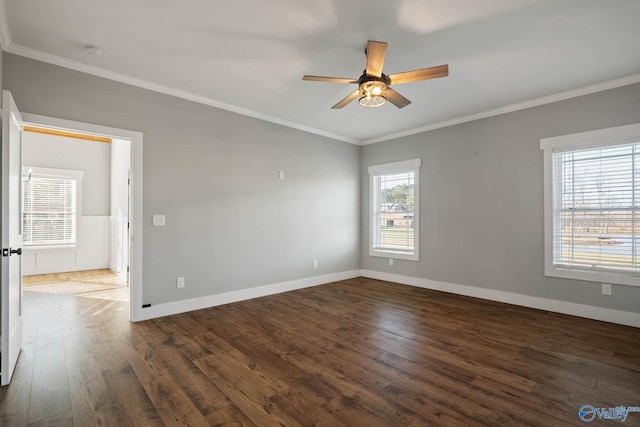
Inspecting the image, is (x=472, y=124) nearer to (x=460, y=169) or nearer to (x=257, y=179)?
(x=460, y=169)

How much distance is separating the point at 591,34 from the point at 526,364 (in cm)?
283

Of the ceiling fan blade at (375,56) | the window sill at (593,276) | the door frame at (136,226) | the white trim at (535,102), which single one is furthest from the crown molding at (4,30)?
the window sill at (593,276)

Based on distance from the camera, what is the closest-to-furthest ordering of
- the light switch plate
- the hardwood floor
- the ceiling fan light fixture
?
the hardwood floor
the ceiling fan light fixture
the light switch plate

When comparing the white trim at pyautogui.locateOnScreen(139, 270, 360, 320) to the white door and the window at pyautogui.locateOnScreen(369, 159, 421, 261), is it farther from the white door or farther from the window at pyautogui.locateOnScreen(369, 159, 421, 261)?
the white door

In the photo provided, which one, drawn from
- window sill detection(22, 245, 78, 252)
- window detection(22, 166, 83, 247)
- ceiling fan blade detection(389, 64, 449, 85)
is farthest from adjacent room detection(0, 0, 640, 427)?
window detection(22, 166, 83, 247)

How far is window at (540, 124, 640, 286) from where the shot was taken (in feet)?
11.1

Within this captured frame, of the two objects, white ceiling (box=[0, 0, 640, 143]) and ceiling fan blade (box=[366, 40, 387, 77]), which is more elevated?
white ceiling (box=[0, 0, 640, 143])

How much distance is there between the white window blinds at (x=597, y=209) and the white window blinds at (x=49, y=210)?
907 centimetres

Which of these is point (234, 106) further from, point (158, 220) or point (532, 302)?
point (532, 302)

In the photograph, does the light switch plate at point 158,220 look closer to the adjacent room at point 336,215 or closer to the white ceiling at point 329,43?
the adjacent room at point 336,215

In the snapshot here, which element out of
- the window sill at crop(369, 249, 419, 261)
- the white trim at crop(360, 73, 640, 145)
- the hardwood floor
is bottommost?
the hardwood floor

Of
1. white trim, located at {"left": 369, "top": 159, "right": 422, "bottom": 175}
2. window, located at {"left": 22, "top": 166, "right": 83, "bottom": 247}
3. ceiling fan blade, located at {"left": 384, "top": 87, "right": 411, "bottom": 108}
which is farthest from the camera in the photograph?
window, located at {"left": 22, "top": 166, "right": 83, "bottom": 247}

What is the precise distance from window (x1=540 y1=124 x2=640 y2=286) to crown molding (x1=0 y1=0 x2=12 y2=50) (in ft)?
18.4

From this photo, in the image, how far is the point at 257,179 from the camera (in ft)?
14.9
